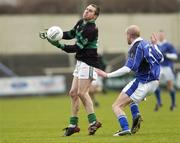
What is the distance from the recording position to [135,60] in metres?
13.7

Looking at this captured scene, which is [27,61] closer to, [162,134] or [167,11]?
[167,11]

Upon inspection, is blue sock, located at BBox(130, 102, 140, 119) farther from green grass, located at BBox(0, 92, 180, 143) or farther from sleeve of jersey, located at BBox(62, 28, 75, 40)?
sleeve of jersey, located at BBox(62, 28, 75, 40)

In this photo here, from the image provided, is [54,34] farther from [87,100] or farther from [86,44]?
[87,100]

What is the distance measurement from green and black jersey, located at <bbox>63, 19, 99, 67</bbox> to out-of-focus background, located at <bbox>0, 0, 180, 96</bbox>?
73.2ft

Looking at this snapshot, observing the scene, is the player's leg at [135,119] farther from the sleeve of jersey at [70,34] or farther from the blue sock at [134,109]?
the sleeve of jersey at [70,34]

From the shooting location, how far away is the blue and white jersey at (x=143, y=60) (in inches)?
542

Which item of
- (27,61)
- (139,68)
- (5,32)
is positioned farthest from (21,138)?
(5,32)

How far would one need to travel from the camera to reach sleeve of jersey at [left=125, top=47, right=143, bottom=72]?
1371 cm

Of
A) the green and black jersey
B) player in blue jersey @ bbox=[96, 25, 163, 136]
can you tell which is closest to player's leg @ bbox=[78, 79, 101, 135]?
the green and black jersey

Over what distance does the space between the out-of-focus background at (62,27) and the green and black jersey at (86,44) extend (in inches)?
878

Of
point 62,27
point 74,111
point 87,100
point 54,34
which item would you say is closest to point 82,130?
point 74,111

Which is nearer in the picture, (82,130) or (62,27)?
(82,130)

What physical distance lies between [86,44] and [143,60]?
1.15 metres

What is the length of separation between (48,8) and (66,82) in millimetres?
19551
